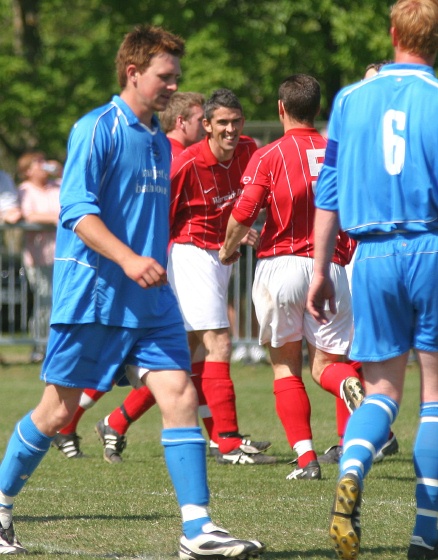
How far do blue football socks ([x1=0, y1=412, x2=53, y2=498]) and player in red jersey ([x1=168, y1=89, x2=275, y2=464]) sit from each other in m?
2.95

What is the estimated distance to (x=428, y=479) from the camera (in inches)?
186

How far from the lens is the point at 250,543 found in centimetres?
468

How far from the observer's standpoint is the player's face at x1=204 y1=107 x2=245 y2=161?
800 centimetres

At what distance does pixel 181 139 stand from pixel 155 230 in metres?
3.72

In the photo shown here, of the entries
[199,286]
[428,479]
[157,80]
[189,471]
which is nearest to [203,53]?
[199,286]

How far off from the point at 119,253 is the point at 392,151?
1091 millimetres

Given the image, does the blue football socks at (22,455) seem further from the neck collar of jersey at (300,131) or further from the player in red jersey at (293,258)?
the neck collar of jersey at (300,131)

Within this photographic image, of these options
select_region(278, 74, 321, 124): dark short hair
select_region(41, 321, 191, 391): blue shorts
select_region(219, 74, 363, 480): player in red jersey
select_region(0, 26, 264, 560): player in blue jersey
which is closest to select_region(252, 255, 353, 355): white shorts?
select_region(219, 74, 363, 480): player in red jersey

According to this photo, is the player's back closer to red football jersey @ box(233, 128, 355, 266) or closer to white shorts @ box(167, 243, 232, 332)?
red football jersey @ box(233, 128, 355, 266)

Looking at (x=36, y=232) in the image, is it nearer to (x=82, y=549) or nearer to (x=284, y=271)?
(x=284, y=271)

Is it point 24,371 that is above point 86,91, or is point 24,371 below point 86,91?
below

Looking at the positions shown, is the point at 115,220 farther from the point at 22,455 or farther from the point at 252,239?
the point at 252,239

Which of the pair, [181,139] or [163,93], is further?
[181,139]

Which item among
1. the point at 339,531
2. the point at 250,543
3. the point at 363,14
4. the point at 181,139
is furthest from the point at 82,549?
the point at 363,14
